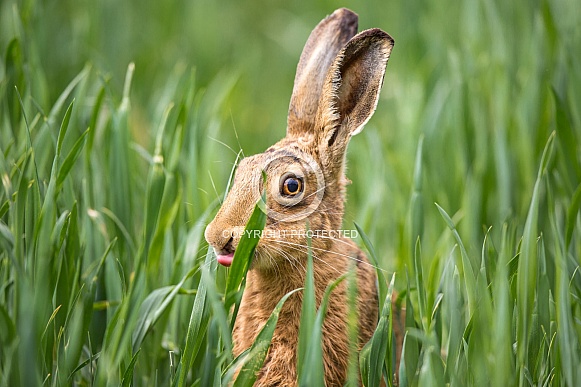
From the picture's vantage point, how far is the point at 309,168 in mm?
2828

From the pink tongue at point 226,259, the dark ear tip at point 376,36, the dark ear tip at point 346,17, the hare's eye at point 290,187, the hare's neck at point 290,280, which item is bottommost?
the hare's neck at point 290,280

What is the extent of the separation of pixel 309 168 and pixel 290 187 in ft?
0.48

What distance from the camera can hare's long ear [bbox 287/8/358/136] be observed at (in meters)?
3.15

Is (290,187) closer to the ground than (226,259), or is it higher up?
higher up

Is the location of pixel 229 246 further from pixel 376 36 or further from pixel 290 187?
pixel 376 36

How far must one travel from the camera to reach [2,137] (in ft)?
11.1

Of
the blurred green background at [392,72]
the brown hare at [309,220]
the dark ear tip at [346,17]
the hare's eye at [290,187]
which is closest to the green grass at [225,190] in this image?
the blurred green background at [392,72]

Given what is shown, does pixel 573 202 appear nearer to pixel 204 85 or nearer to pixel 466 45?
pixel 466 45

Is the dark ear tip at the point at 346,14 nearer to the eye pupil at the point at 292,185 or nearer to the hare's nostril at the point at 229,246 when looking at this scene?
the eye pupil at the point at 292,185

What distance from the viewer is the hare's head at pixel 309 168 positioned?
8.59 feet

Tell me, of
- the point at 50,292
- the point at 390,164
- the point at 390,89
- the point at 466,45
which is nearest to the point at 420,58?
the point at 390,89

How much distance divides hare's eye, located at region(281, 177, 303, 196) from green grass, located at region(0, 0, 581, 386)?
352 mm

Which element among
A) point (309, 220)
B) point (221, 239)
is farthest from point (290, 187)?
point (221, 239)

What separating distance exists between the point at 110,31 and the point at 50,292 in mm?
3512
